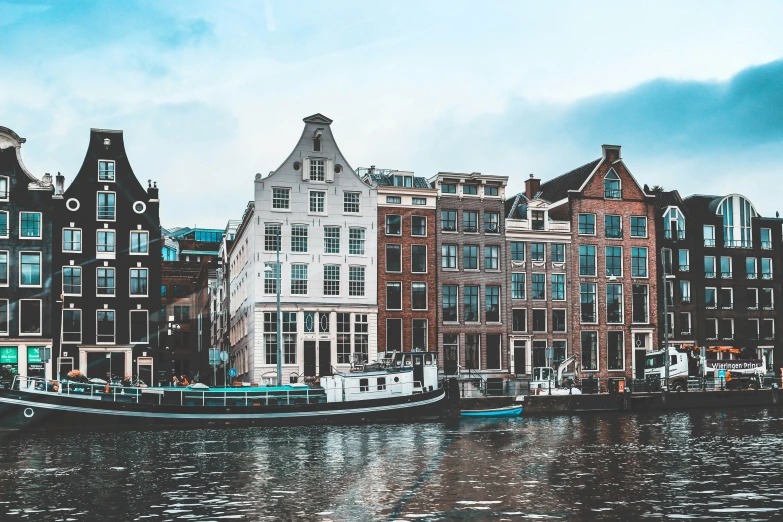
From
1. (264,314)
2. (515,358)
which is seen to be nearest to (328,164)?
(264,314)

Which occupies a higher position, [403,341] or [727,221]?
[727,221]

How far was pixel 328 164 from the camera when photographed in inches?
3206

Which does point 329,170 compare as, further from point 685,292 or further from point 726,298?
point 726,298

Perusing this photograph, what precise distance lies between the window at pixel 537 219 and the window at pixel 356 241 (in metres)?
15.4

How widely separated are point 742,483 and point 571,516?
31.3ft

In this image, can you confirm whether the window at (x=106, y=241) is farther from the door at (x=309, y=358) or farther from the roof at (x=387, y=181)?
the roof at (x=387, y=181)

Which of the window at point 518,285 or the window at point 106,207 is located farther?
the window at point 518,285

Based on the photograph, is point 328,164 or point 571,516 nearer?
point 571,516

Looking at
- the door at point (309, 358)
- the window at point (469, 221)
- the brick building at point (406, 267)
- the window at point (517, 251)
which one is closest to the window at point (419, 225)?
the brick building at point (406, 267)

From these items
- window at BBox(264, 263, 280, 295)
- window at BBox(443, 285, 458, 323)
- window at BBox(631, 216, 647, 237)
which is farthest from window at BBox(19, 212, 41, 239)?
window at BBox(631, 216, 647, 237)

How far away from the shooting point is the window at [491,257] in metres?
85.9

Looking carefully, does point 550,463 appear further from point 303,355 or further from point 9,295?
point 9,295

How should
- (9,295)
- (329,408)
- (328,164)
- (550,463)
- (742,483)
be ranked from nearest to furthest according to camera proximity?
1. (742,483)
2. (550,463)
3. (329,408)
4. (9,295)
5. (328,164)

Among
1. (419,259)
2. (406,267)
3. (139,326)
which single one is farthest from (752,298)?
(139,326)
